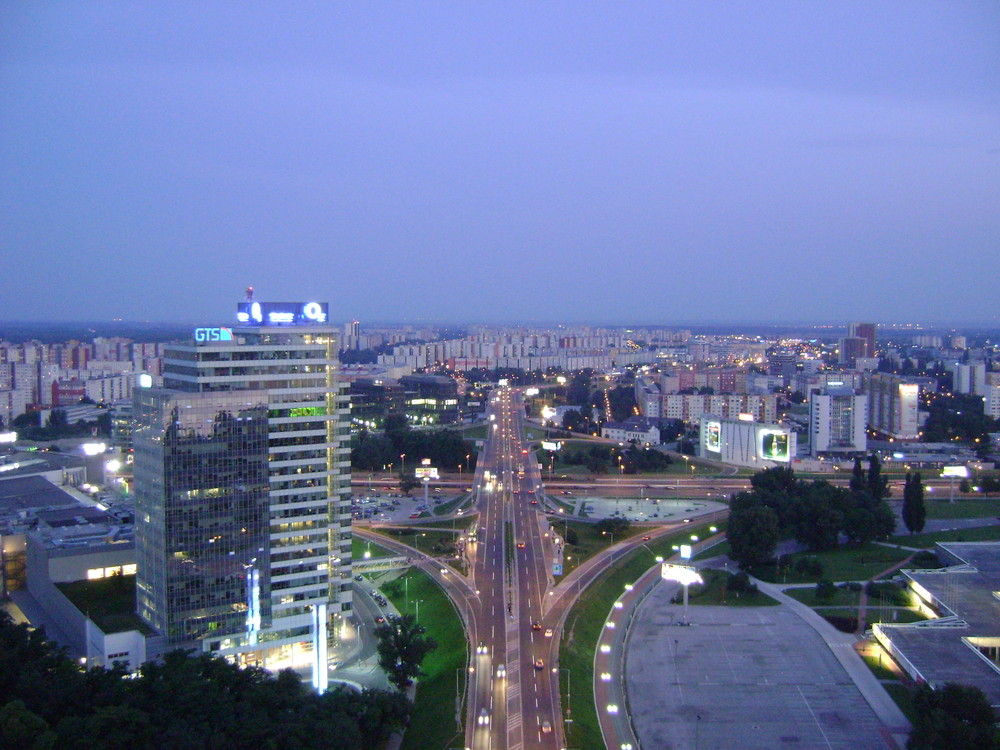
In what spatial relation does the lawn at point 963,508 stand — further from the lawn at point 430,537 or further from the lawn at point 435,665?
the lawn at point 435,665

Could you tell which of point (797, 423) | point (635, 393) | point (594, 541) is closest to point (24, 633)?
point (594, 541)

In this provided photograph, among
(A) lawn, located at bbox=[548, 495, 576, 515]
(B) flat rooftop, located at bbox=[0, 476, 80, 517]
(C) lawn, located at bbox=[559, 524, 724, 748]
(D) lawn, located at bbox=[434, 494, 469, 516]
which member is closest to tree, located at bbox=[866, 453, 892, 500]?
(C) lawn, located at bbox=[559, 524, 724, 748]

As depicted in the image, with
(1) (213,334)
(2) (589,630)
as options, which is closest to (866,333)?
(2) (589,630)

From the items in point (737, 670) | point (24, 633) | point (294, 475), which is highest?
point (294, 475)

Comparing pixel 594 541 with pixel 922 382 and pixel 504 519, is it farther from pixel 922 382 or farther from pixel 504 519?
pixel 922 382

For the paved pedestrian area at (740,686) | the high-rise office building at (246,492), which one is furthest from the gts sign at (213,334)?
the paved pedestrian area at (740,686)

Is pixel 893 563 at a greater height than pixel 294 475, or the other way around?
pixel 294 475

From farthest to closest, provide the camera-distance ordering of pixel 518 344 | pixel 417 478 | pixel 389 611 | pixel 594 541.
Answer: pixel 518 344, pixel 417 478, pixel 594 541, pixel 389 611

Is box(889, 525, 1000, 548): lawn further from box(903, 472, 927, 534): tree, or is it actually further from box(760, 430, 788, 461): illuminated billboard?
box(760, 430, 788, 461): illuminated billboard
